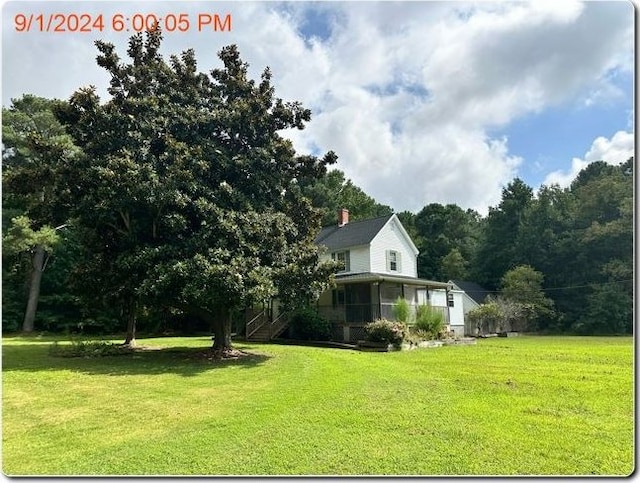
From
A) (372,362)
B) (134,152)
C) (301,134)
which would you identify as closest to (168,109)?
(134,152)

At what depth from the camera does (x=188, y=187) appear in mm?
12820

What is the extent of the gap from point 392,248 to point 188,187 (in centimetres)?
1518

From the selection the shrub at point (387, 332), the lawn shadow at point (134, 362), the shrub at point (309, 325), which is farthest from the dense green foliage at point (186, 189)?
the shrub at point (309, 325)

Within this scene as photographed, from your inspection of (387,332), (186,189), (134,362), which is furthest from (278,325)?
(186,189)

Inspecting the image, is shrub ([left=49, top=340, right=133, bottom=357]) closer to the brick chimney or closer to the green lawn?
the green lawn

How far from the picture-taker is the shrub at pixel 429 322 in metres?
19.8

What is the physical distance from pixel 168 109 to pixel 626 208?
34.0 m

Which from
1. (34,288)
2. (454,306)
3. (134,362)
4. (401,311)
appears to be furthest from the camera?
(454,306)

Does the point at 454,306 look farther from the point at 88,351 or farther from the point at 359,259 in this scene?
the point at 88,351

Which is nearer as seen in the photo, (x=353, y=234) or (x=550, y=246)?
(x=353, y=234)

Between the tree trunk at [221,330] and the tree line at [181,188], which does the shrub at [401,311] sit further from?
the tree trunk at [221,330]

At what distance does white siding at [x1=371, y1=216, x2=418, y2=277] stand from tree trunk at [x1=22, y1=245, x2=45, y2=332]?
778 inches

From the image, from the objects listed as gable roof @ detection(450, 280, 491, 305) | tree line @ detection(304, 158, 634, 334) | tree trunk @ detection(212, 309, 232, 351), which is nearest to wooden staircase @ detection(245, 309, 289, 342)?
tree trunk @ detection(212, 309, 232, 351)

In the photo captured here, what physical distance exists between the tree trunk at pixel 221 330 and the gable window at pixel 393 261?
12.4m
